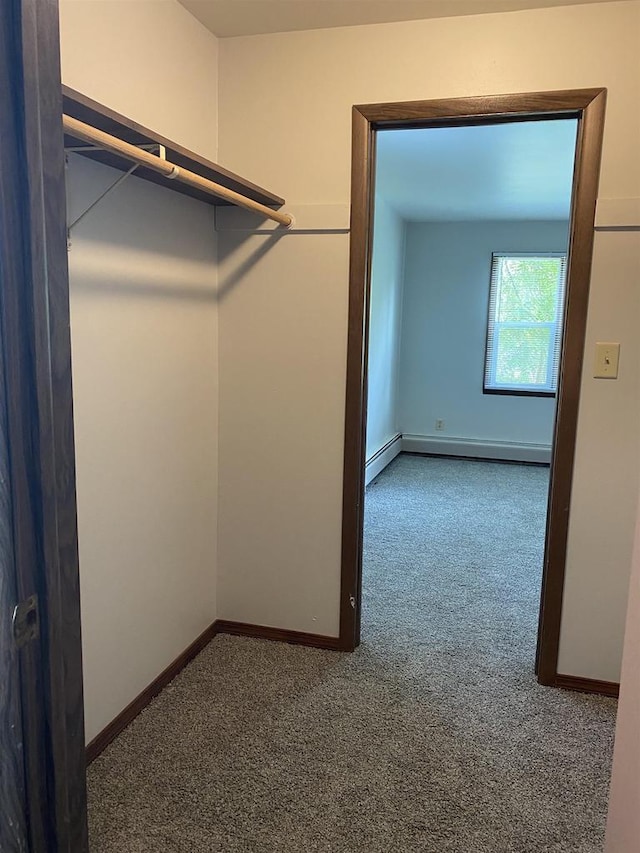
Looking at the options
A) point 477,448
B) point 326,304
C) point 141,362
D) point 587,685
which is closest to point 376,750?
point 587,685

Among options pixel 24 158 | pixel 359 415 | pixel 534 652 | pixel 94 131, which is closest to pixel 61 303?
pixel 24 158

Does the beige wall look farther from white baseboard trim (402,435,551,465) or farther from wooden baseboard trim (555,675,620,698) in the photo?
white baseboard trim (402,435,551,465)

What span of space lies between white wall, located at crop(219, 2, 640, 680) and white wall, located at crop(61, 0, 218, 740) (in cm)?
13

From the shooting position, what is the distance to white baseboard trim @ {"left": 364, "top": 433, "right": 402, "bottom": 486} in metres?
5.13

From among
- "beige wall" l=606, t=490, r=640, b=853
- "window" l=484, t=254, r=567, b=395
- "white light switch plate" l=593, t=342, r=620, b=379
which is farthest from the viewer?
"window" l=484, t=254, r=567, b=395

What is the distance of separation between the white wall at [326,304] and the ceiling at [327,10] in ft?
0.12

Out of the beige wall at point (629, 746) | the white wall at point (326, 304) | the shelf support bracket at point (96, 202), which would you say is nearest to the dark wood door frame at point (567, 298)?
the white wall at point (326, 304)

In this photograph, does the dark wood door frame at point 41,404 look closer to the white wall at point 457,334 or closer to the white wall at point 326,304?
the white wall at point 326,304

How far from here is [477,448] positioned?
20.4ft

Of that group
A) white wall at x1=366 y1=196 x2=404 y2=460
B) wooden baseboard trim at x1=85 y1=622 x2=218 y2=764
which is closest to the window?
white wall at x1=366 y1=196 x2=404 y2=460

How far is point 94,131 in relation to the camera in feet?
4.42

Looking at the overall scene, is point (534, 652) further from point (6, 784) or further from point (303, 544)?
point (6, 784)

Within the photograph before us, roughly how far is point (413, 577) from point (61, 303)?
8.96ft

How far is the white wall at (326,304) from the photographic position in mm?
2105
